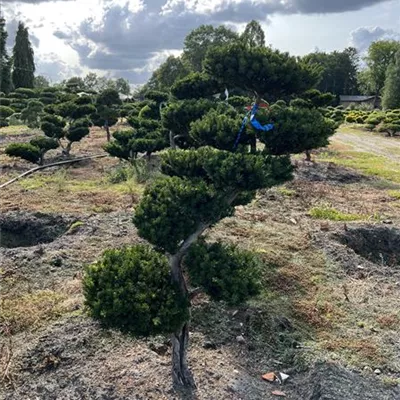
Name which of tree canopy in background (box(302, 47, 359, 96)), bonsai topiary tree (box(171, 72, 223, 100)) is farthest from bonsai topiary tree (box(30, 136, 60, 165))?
tree canopy in background (box(302, 47, 359, 96))

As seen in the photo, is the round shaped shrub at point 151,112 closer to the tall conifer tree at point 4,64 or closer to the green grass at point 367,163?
the green grass at point 367,163

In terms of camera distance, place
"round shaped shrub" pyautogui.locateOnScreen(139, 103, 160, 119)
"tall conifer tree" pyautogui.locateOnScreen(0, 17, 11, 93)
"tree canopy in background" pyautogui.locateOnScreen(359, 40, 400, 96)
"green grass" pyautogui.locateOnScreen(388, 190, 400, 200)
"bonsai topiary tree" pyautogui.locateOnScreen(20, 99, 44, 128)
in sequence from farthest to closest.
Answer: "tree canopy in background" pyautogui.locateOnScreen(359, 40, 400, 96) < "tall conifer tree" pyautogui.locateOnScreen(0, 17, 11, 93) < "bonsai topiary tree" pyautogui.locateOnScreen(20, 99, 44, 128) < "round shaped shrub" pyautogui.locateOnScreen(139, 103, 160, 119) < "green grass" pyautogui.locateOnScreen(388, 190, 400, 200)

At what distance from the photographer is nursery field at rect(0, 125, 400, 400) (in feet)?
12.4

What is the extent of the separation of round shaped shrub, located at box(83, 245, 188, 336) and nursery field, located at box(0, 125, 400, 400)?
0.66 meters

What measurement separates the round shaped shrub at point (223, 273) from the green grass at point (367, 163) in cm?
1021

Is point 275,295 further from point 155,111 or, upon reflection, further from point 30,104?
point 30,104

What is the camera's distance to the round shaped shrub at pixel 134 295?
3.19 metres

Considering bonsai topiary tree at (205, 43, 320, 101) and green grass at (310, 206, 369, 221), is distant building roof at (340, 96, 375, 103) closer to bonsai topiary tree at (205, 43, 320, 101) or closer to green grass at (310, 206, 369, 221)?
green grass at (310, 206, 369, 221)

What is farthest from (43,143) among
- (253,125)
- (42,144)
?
(253,125)

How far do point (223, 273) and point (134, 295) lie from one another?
0.69 metres

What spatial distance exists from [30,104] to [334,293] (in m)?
19.4

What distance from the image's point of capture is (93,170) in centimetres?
1277

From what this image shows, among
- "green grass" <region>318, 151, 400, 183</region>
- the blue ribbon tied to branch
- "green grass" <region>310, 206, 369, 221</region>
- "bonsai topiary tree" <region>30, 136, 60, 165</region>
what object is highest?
the blue ribbon tied to branch

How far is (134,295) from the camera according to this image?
3.22 meters
